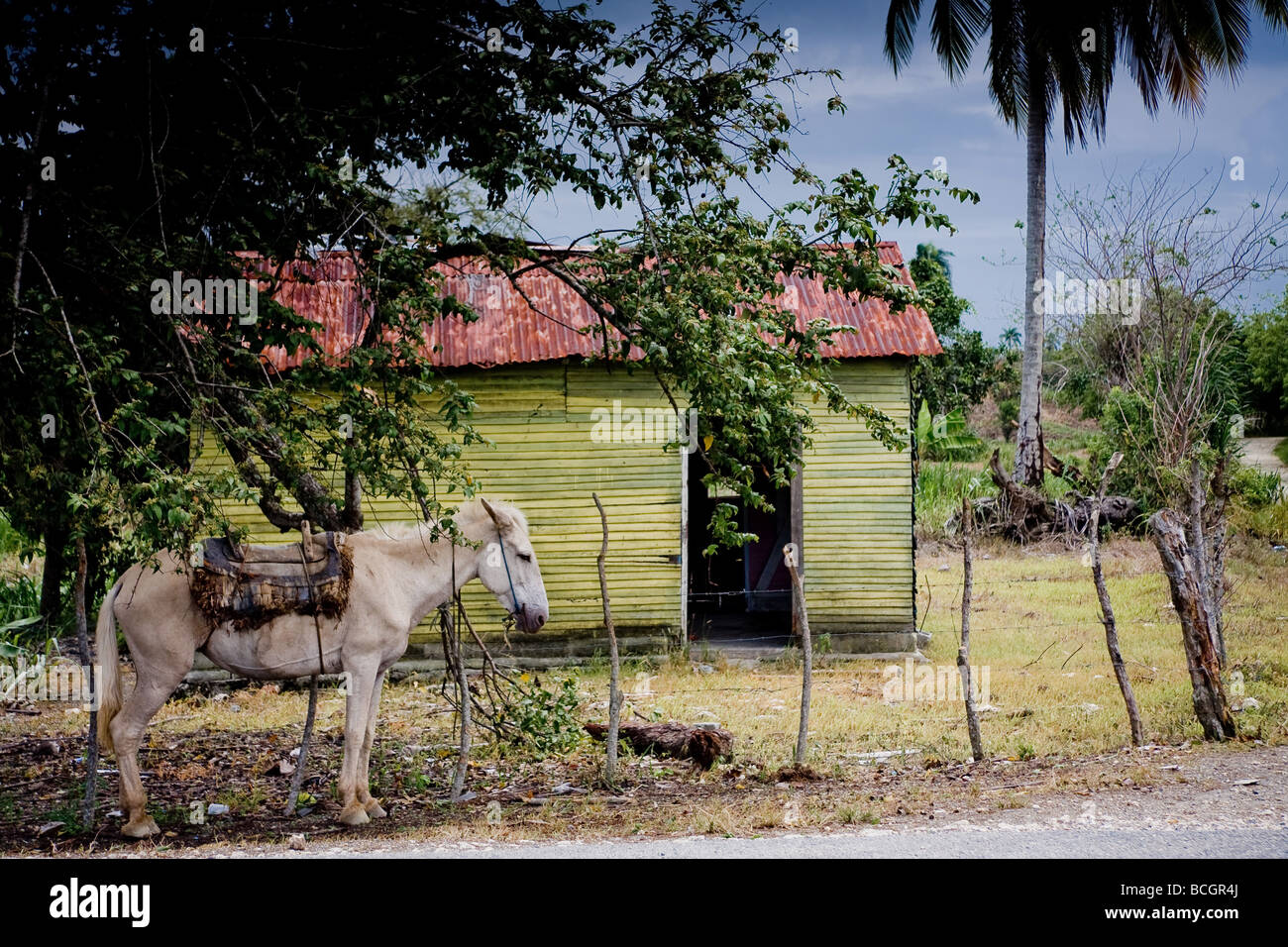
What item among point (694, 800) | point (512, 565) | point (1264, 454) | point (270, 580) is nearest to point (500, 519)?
point (512, 565)

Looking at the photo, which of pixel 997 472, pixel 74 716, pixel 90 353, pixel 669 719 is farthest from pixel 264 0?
pixel 997 472

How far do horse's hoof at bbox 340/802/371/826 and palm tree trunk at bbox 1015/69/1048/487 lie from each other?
19.2 m

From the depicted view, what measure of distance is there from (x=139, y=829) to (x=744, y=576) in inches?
519

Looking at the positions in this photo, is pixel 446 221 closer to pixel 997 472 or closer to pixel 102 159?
pixel 102 159

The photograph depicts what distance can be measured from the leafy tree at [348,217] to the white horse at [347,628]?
0.44m

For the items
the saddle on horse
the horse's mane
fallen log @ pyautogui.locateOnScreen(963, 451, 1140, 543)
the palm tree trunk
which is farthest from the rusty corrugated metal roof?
the palm tree trunk

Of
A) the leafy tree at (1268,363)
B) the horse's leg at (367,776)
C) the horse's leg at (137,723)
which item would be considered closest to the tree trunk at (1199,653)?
the horse's leg at (367,776)

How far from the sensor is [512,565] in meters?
7.55

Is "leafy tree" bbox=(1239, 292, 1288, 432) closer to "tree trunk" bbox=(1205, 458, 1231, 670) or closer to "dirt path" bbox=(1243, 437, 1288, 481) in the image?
"dirt path" bbox=(1243, 437, 1288, 481)

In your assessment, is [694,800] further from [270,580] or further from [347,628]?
[270,580]

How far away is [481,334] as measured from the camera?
13805mm

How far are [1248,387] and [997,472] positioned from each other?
607 inches

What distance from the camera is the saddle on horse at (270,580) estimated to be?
7039 mm

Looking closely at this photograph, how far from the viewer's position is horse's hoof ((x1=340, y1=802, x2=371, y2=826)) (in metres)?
7.27
